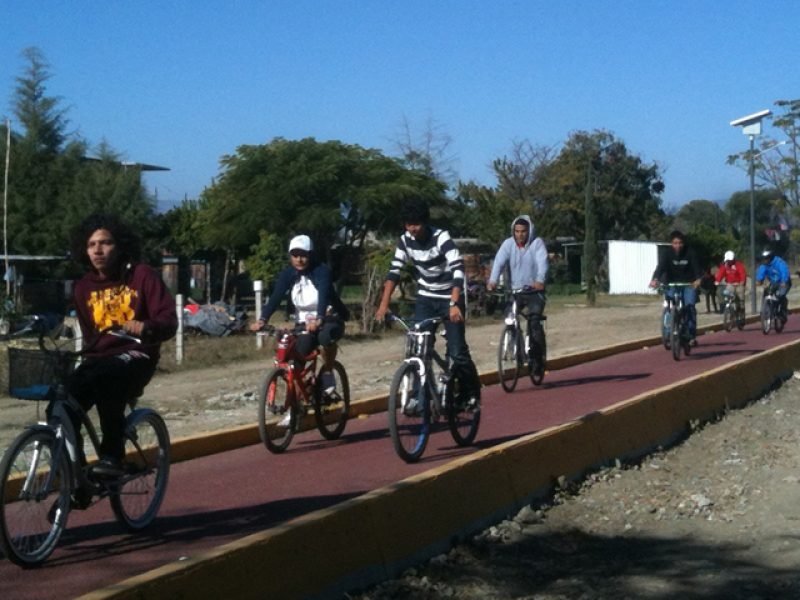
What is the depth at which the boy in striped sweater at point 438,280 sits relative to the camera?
9.80 metres

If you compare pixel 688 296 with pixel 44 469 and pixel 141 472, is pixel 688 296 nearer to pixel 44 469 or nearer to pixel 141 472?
pixel 141 472

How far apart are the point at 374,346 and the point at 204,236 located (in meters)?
18.2

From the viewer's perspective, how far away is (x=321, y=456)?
403 inches

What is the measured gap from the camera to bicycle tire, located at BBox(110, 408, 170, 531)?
6.87m

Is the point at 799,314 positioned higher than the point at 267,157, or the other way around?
the point at 267,157

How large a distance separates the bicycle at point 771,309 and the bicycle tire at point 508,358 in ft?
41.1

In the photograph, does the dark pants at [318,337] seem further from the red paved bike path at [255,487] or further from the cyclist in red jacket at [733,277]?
the cyclist in red jacket at [733,277]

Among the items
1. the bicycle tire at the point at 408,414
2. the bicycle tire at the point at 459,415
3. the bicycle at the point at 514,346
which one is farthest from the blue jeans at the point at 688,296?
the bicycle tire at the point at 408,414

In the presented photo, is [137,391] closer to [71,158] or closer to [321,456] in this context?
[321,456]

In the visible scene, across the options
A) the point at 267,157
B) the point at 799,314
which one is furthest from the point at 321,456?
the point at 267,157

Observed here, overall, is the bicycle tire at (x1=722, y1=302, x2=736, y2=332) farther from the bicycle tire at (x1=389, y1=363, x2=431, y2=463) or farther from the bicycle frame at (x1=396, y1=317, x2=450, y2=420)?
the bicycle tire at (x1=389, y1=363, x2=431, y2=463)

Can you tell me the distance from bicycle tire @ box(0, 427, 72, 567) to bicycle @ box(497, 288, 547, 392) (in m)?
8.52

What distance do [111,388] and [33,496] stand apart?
2.46 feet

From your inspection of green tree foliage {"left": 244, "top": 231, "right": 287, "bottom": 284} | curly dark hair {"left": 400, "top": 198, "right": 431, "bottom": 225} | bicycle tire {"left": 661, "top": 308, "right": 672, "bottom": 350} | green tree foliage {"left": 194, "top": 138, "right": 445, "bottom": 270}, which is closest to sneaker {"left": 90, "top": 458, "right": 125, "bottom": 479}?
curly dark hair {"left": 400, "top": 198, "right": 431, "bottom": 225}
